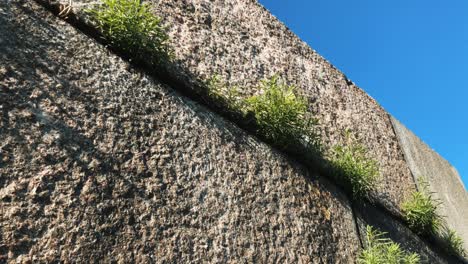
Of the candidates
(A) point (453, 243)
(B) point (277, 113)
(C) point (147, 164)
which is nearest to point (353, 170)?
(B) point (277, 113)

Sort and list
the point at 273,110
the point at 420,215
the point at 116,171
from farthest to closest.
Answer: the point at 420,215 → the point at 273,110 → the point at 116,171

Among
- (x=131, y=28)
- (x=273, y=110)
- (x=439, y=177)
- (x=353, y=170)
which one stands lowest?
(x=131, y=28)

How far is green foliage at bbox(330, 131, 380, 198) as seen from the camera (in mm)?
1841

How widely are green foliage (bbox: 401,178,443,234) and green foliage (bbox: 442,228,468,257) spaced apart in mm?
105

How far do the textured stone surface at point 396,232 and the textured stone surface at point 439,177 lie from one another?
370mm

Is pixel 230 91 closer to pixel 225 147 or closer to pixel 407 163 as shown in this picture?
pixel 225 147

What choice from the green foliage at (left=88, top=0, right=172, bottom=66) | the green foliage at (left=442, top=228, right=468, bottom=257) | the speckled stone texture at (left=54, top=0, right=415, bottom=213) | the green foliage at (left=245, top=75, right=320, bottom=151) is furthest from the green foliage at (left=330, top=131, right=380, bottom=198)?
the green foliage at (left=88, top=0, right=172, bottom=66)

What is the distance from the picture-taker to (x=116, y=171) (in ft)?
3.72

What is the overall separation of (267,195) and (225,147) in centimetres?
20

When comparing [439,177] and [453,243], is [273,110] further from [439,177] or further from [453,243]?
[439,177]

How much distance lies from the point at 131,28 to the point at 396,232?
1.33 m

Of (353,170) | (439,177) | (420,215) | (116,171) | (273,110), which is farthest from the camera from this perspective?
(439,177)

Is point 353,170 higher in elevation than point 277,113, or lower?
higher

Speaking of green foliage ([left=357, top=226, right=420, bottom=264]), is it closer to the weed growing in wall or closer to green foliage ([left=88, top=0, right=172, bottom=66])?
the weed growing in wall
